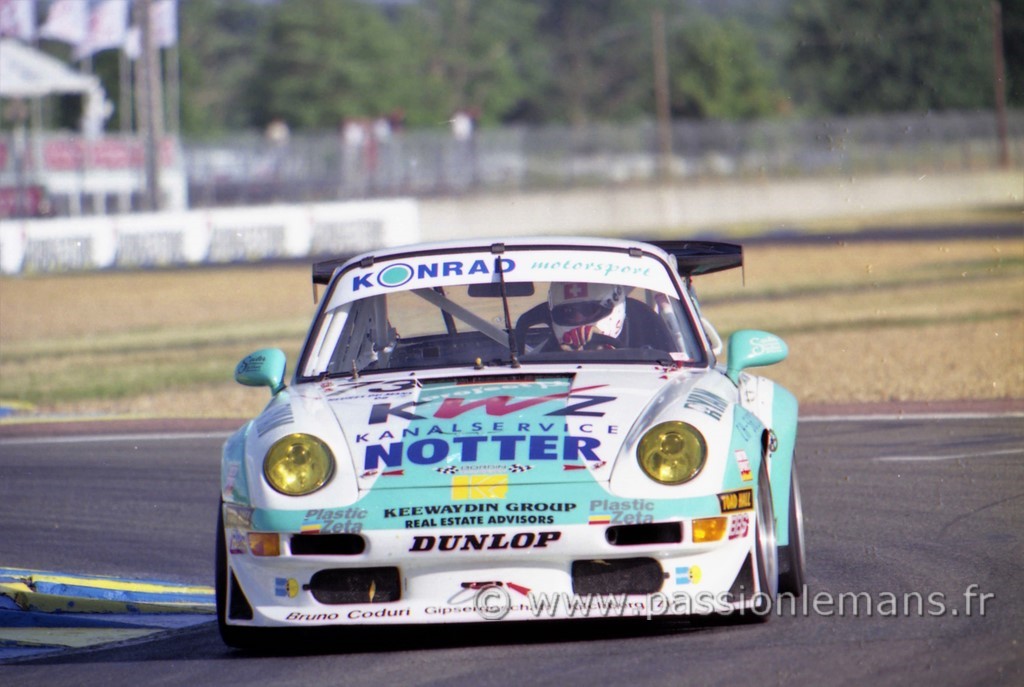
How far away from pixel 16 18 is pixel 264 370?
28244mm

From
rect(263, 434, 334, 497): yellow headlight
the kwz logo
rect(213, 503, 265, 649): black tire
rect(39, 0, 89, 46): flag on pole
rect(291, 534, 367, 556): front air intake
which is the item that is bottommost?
rect(213, 503, 265, 649): black tire

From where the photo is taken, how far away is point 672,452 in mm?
4680

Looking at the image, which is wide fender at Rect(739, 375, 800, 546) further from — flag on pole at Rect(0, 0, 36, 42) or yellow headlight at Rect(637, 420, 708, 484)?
flag on pole at Rect(0, 0, 36, 42)

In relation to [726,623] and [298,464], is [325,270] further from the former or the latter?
[726,623]

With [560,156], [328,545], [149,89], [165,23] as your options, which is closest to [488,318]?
[328,545]

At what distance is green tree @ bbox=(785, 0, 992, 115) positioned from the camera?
6494 centimetres

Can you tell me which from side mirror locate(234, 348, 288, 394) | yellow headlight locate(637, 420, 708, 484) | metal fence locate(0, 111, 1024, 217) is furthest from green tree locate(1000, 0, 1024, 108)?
yellow headlight locate(637, 420, 708, 484)

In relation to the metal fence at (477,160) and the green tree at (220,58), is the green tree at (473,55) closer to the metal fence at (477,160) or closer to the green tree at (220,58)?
the green tree at (220,58)

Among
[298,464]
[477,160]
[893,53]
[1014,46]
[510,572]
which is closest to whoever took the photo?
[510,572]

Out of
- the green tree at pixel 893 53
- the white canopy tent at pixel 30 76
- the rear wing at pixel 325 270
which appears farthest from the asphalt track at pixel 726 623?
the green tree at pixel 893 53

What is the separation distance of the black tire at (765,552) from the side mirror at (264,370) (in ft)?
6.33

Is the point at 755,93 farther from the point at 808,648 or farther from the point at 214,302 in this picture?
the point at 808,648

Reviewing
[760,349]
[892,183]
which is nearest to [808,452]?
[760,349]

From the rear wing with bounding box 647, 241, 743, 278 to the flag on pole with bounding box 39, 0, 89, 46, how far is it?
2984 cm
